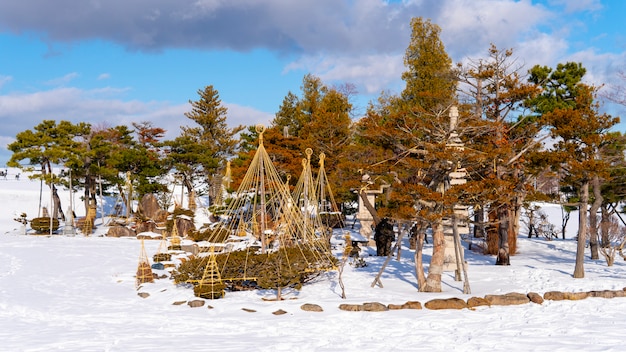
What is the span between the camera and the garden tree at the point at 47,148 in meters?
31.8

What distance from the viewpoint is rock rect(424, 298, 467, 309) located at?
12.8 m

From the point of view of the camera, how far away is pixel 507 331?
10367 millimetres

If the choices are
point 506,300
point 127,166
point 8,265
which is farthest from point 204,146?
point 506,300

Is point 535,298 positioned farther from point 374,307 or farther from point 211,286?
point 211,286

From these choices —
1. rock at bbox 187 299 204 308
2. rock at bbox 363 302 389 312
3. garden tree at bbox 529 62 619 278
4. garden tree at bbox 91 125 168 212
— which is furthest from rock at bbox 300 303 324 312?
garden tree at bbox 91 125 168 212

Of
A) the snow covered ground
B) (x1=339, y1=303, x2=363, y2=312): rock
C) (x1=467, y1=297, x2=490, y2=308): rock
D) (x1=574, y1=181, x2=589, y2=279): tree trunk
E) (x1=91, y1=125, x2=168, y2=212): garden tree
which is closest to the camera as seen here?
the snow covered ground

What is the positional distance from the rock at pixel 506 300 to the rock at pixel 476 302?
0.14 meters

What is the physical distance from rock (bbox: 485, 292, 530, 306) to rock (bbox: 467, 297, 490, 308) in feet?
0.45

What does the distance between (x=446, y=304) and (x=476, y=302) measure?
2.58ft

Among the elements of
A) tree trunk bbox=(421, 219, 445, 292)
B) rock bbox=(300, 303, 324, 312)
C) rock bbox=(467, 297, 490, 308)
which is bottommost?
rock bbox=(300, 303, 324, 312)

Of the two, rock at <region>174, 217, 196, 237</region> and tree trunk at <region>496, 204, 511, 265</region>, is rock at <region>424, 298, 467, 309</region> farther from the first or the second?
rock at <region>174, 217, 196, 237</region>

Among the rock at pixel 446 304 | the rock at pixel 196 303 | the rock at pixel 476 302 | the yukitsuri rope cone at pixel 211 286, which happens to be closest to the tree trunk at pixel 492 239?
the rock at pixel 476 302

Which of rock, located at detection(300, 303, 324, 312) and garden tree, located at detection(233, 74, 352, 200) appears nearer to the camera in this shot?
rock, located at detection(300, 303, 324, 312)

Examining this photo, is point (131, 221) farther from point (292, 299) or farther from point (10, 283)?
point (292, 299)
